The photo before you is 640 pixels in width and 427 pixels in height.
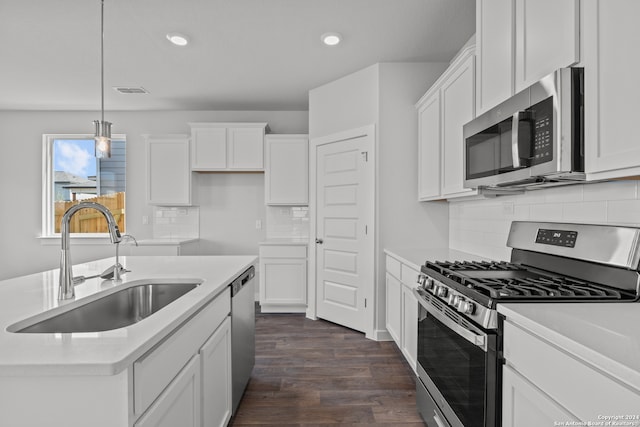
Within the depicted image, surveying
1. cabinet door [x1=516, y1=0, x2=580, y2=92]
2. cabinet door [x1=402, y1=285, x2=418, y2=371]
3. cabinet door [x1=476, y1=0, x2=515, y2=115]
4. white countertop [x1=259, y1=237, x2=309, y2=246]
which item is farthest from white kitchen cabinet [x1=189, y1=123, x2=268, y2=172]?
cabinet door [x1=516, y1=0, x2=580, y2=92]

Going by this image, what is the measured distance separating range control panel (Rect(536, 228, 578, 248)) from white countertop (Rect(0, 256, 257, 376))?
5.27 feet

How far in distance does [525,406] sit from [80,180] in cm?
580

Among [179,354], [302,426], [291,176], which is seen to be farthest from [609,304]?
[291,176]

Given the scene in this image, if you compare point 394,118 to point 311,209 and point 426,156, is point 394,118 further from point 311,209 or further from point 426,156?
point 311,209

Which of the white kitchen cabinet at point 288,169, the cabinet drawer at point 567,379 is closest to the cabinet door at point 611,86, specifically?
the cabinet drawer at point 567,379

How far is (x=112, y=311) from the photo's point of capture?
1.65 metres

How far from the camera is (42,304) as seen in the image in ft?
4.25

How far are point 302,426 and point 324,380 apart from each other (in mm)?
550

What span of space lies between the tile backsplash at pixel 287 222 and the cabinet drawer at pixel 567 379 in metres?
3.75

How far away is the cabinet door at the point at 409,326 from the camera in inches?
91.4

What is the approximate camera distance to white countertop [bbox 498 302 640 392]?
74 centimetres

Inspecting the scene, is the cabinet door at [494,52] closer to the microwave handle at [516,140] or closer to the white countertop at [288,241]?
the microwave handle at [516,140]

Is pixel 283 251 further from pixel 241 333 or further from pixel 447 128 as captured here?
pixel 447 128

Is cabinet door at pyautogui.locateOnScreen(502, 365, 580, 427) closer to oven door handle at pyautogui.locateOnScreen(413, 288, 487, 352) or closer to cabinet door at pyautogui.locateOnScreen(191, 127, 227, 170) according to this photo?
oven door handle at pyautogui.locateOnScreen(413, 288, 487, 352)
